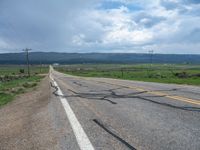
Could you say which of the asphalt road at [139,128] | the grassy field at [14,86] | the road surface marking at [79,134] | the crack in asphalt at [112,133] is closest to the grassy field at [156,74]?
the grassy field at [14,86]

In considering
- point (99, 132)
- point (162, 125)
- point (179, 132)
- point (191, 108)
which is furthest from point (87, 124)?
point (191, 108)

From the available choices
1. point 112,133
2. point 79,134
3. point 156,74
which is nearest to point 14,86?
point 79,134

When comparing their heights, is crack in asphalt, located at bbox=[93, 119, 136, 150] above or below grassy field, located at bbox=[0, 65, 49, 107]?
above

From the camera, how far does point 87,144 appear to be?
5.69 metres

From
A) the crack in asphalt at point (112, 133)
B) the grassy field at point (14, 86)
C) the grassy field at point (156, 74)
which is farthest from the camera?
the grassy field at point (156, 74)

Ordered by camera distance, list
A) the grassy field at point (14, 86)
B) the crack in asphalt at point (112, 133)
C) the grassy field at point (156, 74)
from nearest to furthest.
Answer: the crack in asphalt at point (112, 133)
the grassy field at point (14, 86)
the grassy field at point (156, 74)

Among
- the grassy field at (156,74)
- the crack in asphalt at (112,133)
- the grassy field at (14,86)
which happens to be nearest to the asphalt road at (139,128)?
the crack in asphalt at (112,133)

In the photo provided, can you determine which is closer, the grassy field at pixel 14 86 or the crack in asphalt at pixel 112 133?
the crack in asphalt at pixel 112 133

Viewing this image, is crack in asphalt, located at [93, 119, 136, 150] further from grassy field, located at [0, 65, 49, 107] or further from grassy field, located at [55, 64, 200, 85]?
grassy field, located at [55, 64, 200, 85]

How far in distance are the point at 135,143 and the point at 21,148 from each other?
2021mm

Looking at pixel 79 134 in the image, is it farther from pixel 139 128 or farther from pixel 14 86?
pixel 14 86

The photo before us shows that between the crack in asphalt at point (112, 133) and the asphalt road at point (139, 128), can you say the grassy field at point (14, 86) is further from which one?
the crack in asphalt at point (112, 133)

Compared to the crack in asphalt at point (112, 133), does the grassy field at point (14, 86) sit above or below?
below

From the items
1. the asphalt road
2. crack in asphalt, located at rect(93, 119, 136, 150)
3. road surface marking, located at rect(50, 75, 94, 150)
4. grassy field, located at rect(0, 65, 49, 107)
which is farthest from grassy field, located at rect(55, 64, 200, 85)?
crack in asphalt, located at rect(93, 119, 136, 150)
